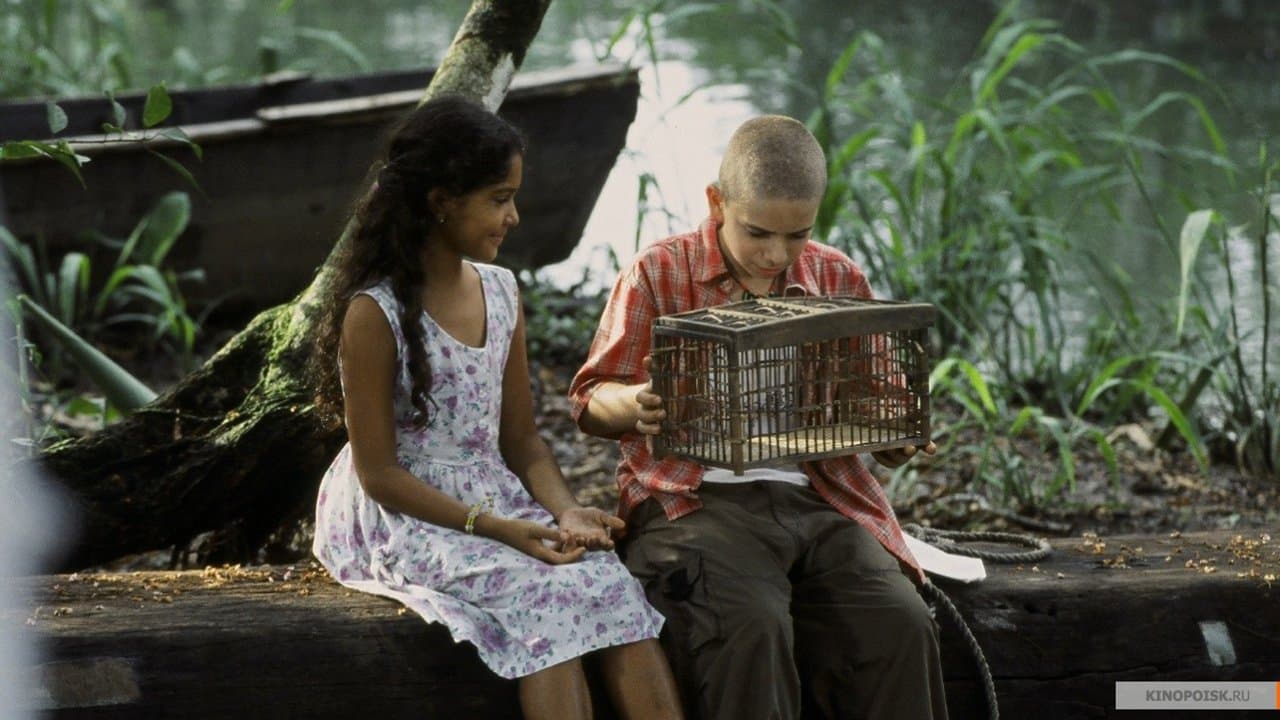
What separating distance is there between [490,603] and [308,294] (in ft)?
3.27

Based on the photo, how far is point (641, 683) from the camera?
2.36 m

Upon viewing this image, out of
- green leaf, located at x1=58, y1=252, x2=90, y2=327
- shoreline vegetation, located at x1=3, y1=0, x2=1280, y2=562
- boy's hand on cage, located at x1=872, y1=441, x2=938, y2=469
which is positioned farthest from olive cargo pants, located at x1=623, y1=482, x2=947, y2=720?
green leaf, located at x1=58, y1=252, x2=90, y2=327

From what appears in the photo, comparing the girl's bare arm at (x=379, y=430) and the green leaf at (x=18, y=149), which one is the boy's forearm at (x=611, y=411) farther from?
the green leaf at (x=18, y=149)

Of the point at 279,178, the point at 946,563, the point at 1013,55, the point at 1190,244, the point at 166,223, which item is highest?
the point at 1013,55

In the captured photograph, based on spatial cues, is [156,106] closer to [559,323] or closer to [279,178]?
[559,323]

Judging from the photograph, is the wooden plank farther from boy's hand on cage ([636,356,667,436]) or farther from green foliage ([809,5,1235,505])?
green foliage ([809,5,1235,505])

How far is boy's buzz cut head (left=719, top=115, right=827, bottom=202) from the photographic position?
2473 mm

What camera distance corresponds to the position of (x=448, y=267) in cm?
260

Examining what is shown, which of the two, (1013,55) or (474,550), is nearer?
(474,550)

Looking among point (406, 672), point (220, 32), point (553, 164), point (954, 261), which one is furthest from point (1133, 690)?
point (220, 32)

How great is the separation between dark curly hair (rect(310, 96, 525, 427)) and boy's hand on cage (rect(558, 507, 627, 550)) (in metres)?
0.27

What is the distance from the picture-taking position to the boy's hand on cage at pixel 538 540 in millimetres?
2428

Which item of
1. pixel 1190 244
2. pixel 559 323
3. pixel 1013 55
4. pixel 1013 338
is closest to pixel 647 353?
pixel 1190 244

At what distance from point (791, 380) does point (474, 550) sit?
0.53m
